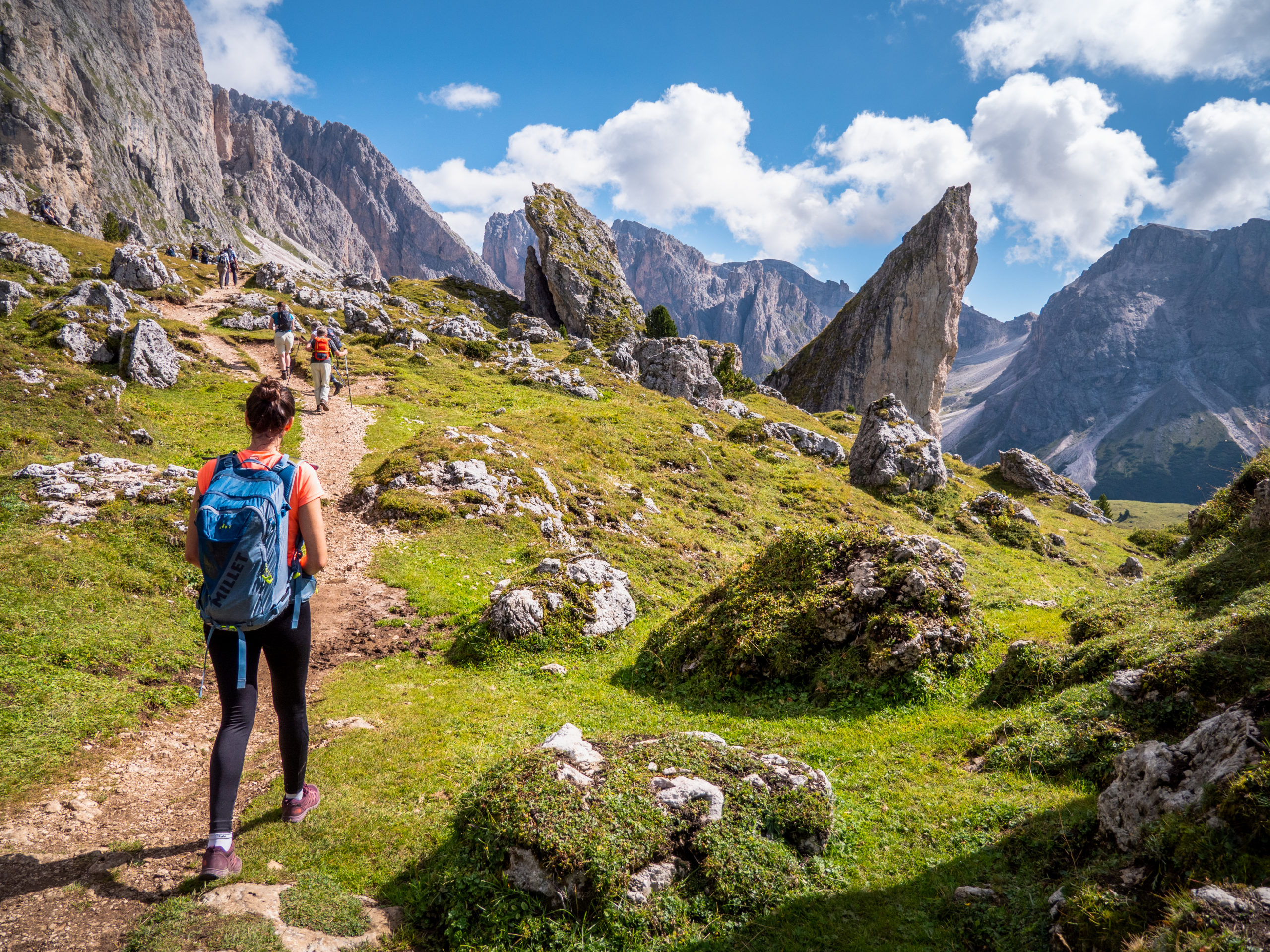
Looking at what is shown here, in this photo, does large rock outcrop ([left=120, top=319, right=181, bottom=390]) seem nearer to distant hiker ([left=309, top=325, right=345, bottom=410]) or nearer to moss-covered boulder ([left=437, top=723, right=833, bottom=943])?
distant hiker ([left=309, top=325, right=345, bottom=410])

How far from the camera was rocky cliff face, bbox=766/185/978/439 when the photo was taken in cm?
9688

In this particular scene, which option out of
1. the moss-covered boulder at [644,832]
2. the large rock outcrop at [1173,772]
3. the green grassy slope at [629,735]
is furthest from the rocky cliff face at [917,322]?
the moss-covered boulder at [644,832]

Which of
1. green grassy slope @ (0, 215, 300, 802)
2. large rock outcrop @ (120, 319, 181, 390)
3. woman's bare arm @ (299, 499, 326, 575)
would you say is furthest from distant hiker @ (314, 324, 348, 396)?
woman's bare arm @ (299, 499, 326, 575)

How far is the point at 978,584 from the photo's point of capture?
21516mm

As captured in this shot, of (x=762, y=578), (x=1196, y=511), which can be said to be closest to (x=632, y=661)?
(x=762, y=578)

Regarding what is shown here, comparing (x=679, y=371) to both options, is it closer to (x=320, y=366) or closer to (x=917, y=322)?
(x=320, y=366)

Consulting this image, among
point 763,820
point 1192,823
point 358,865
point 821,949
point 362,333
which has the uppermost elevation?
point 362,333

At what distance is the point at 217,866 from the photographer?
211 inches

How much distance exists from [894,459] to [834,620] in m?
32.5

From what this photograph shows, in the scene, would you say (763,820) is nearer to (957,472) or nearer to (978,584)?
(978,584)

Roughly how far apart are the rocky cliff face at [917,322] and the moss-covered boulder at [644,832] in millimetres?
98765

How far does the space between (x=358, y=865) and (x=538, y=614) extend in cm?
675

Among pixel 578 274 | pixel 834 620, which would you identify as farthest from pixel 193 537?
pixel 578 274

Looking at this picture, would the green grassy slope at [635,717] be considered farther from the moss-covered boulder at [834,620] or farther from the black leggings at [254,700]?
the black leggings at [254,700]
